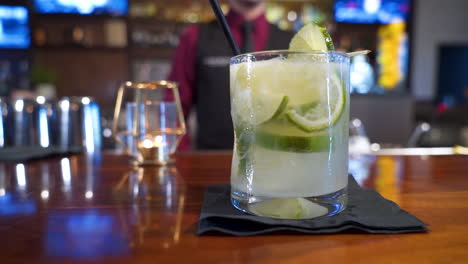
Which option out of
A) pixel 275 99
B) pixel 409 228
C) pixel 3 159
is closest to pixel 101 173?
pixel 3 159

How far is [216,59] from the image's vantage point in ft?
6.89

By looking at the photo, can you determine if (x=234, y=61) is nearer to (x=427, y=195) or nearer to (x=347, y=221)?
(x=347, y=221)

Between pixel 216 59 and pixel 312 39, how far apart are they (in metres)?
1.67

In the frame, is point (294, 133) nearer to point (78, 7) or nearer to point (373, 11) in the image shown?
point (78, 7)

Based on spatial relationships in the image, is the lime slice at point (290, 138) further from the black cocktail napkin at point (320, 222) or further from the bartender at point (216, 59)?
the bartender at point (216, 59)

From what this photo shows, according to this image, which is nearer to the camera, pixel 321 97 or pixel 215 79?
pixel 321 97

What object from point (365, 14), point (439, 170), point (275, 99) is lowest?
point (439, 170)

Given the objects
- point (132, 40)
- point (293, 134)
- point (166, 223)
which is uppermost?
point (132, 40)

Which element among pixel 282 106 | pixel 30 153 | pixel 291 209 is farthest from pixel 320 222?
pixel 30 153

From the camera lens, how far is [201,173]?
787 mm

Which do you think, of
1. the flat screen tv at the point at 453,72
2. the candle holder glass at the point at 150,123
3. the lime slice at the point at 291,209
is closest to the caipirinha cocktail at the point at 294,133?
the lime slice at the point at 291,209

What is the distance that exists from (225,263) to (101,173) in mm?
526

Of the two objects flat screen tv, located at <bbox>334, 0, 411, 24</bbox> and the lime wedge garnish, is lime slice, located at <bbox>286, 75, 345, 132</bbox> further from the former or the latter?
flat screen tv, located at <bbox>334, 0, 411, 24</bbox>

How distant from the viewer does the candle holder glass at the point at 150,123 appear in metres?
0.93
